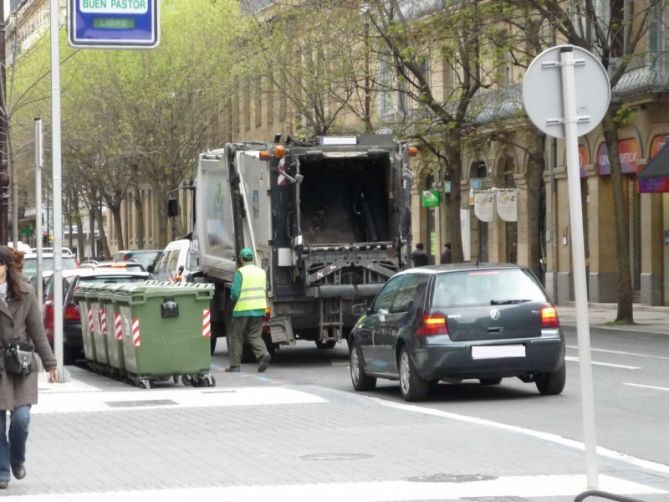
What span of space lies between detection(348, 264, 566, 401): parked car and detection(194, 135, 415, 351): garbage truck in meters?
5.90

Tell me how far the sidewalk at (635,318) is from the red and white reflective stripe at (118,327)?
523 inches

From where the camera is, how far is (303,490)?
1059cm

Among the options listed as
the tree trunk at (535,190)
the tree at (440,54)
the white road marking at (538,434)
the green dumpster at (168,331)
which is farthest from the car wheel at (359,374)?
the tree trunk at (535,190)

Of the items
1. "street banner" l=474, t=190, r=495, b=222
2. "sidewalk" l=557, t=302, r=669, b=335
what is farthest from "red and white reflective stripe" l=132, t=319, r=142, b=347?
"street banner" l=474, t=190, r=495, b=222

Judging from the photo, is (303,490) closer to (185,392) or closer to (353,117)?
(185,392)

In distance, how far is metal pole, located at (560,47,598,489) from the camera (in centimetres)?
929

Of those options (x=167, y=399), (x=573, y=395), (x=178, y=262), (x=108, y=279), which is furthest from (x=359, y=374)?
(x=178, y=262)

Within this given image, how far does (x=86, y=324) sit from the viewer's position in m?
23.5

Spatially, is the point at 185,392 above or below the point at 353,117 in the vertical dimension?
below

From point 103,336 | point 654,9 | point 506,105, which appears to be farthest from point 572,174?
point 506,105

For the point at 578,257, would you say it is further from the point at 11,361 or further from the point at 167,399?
the point at 167,399

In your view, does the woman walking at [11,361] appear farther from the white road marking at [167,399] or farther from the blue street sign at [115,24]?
the blue street sign at [115,24]

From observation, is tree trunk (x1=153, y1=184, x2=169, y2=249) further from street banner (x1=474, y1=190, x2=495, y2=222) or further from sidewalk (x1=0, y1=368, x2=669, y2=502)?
sidewalk (x1=0, y1=368, x2=669, y2=502)

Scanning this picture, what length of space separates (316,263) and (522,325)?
22.5 feet
